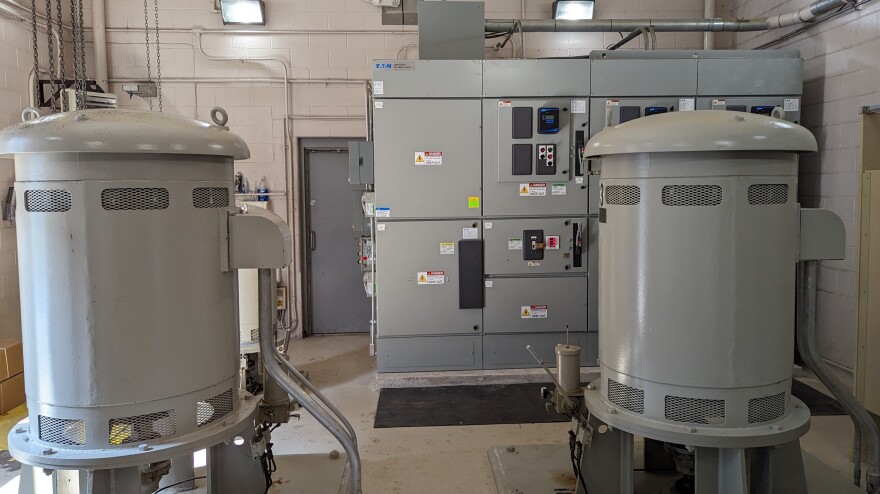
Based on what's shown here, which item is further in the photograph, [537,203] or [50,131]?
[537,203]

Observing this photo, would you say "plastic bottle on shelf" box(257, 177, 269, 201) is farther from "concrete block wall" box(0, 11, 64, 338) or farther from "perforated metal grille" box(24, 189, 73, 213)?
"perforated metal grille" box(24, 189, 73, 213)

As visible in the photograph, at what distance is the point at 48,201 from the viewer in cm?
184

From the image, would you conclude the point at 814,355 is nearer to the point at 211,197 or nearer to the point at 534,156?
the point at 211,197

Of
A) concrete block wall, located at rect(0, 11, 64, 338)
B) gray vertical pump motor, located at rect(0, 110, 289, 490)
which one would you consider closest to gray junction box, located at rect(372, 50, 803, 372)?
gray vertical pump motor, located at rect(0, 110, 289, 490)

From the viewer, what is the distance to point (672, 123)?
2117mm

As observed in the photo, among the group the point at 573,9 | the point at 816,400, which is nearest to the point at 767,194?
the point at 816,400

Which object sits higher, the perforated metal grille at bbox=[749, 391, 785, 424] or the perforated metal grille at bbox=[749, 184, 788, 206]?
the perforated metal grille at bbox=[749, 184, 788, 206]

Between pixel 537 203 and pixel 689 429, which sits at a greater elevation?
pixel 537 203

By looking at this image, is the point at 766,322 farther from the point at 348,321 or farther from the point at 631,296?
the point at 348,321

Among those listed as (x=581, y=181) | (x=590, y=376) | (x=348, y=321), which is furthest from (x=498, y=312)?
(x=348, y=321)

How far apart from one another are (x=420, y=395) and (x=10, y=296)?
3086 millimetres

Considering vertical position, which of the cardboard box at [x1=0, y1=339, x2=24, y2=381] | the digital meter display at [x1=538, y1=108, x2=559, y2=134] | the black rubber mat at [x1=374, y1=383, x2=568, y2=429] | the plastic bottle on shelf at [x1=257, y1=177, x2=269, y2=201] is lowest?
the black rubber mat at [x1=374, y1=383, x2=568, y2=429]

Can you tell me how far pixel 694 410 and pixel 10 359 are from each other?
13.2ft

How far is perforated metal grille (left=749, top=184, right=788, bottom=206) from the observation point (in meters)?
2.10
